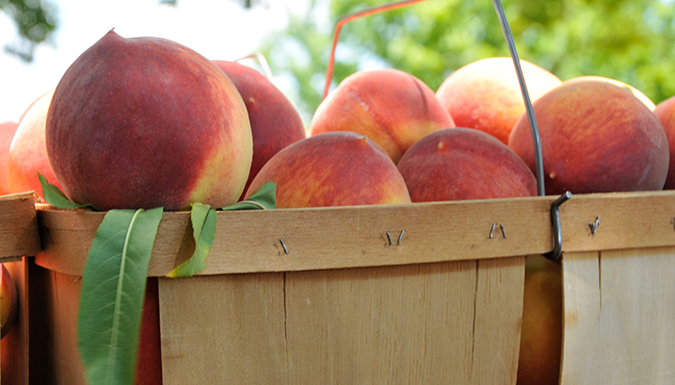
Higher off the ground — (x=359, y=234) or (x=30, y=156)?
(x=30, y=156)

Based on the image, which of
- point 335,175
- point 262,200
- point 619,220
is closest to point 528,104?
point 619,220

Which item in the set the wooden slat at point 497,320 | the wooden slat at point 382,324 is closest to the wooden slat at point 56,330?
the wooden slat at point 382,324

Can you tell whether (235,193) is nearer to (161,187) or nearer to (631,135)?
(161,187)

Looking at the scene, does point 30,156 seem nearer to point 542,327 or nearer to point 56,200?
point 56,200

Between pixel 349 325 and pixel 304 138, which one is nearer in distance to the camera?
pixel 349 325

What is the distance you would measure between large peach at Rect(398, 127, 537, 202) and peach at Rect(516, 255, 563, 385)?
0.42ft

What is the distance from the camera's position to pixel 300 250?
1.80ft

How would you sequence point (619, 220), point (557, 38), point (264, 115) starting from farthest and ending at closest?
point (557, 38) < point (264, 115) < point (619, 220)

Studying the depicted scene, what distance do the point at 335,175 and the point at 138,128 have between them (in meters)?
0.25

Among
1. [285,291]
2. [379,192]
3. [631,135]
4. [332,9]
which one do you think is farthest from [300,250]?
[332,9]

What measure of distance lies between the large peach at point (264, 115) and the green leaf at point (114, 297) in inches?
12.9

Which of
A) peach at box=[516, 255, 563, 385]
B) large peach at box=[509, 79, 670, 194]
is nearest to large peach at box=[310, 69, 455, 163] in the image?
large peach at box=[509, 79, 670, 194]

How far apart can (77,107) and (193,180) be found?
145 mm

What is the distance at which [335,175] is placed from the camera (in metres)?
0.66
